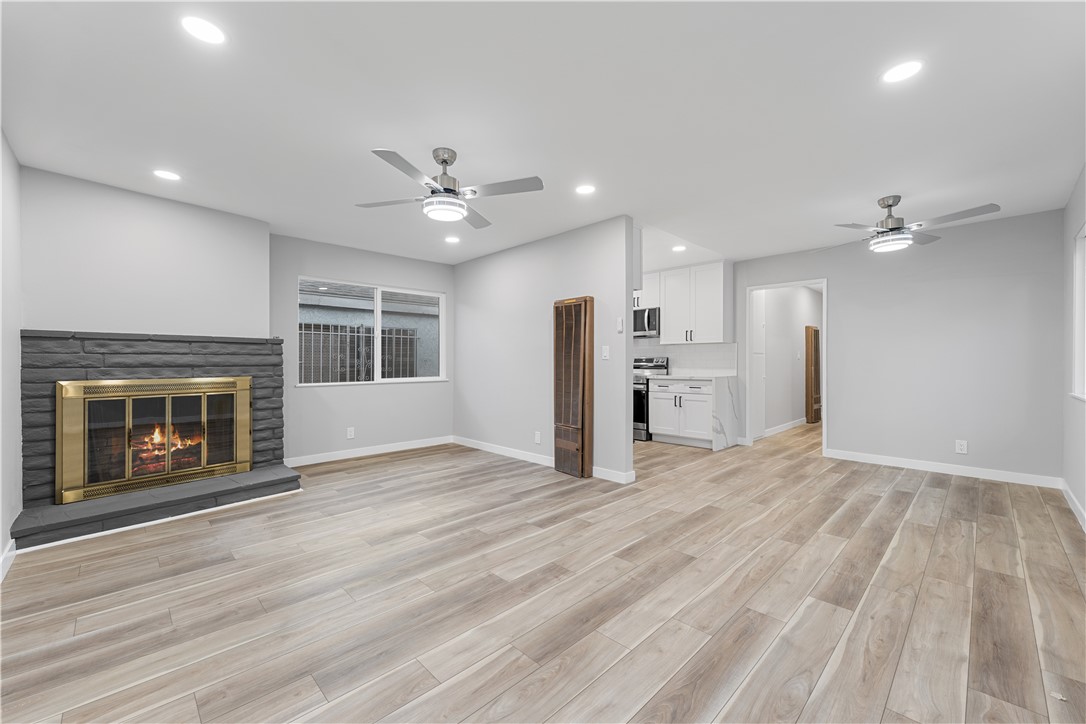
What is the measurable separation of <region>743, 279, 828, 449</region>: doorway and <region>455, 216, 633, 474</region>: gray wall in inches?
114

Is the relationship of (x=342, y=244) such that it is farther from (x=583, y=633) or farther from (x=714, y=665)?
(x=714, y=665)

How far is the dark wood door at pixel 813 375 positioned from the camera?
27.9ft

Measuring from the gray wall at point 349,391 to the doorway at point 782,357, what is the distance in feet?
14.3

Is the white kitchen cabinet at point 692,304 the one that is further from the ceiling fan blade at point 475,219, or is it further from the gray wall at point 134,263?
the gray wall at point 134,263

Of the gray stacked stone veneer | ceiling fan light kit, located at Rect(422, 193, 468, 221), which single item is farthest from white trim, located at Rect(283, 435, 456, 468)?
ceiling fan light kit, located at Rect(422, 193, 468, 221)

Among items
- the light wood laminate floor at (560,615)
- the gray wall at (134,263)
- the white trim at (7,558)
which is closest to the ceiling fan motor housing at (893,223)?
the light wood laminate floor at (560,615)

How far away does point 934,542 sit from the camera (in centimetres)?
292

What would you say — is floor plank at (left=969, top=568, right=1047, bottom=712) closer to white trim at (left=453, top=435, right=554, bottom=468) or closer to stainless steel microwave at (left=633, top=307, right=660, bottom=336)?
white trim at (left=453, top=435, right=554, bottom=468)

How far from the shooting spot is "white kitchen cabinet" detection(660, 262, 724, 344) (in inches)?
248

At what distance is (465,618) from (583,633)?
542 mm

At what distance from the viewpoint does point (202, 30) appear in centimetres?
189

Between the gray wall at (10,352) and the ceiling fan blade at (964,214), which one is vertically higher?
the ceiling fan blade at (964,214)

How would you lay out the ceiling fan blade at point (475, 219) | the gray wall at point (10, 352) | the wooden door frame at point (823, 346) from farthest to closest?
1. the wooden door frame at point (823, 346)
2. the ceiling fan blade at point (475, 219)
3. the gray wall at point (10, 352)

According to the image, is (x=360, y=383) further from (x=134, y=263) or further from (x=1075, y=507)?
(x=1075, y=507)
